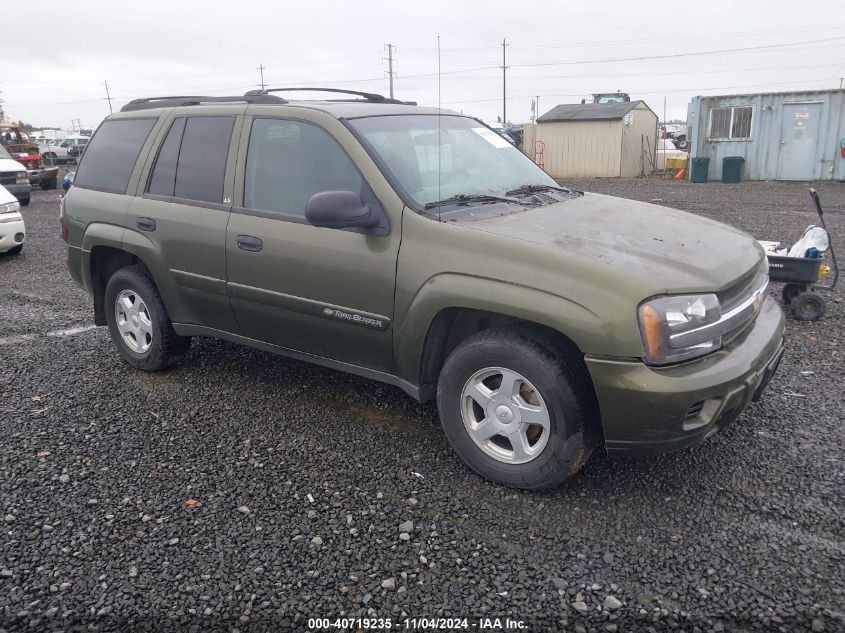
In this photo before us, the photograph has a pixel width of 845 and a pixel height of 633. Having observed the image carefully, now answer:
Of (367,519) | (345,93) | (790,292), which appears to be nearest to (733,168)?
(790,292)

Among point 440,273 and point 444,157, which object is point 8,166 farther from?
point 440,273

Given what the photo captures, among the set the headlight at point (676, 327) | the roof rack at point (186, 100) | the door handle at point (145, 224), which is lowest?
the headlight at point (676, 327)

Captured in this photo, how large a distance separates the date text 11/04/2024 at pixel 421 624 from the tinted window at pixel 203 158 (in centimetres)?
264

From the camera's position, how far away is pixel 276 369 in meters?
5.07

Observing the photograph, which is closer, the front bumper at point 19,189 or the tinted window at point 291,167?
the tinted window at point 291,167

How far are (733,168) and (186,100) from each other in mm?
20415

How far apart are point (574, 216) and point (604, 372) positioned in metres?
1.09

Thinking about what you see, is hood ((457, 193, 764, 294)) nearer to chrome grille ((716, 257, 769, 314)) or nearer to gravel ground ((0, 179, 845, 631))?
chrome grille ((716, 257, 769, 314))

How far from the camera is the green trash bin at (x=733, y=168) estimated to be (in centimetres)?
2147

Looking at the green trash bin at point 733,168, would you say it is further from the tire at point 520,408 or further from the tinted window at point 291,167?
the tire at point 520,408

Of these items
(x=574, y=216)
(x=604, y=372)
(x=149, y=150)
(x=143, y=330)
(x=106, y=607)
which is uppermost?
(x=149, y=150)

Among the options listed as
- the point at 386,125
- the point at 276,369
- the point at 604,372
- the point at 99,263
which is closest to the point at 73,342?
the point at 99,263

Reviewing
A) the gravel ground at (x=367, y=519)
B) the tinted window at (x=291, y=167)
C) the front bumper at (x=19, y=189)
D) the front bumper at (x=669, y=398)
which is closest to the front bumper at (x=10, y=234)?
the gravel ground at (x=367, y=519)

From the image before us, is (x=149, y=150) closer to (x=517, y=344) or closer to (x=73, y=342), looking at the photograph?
(x=73, y=342)
